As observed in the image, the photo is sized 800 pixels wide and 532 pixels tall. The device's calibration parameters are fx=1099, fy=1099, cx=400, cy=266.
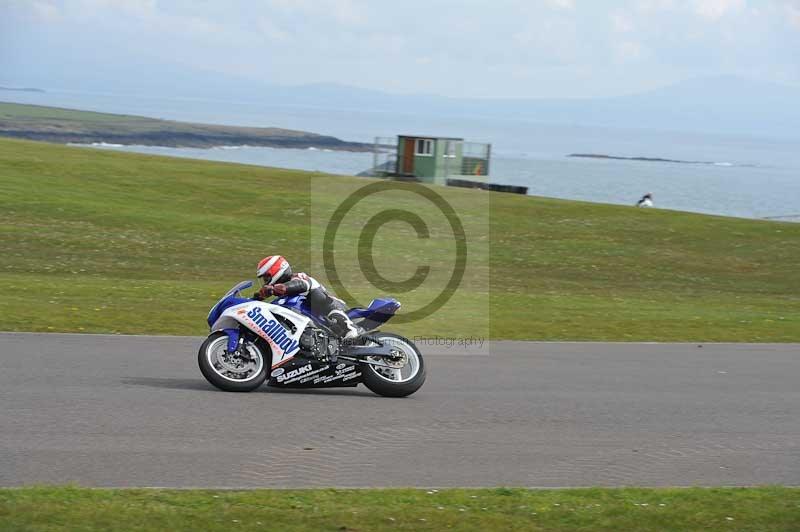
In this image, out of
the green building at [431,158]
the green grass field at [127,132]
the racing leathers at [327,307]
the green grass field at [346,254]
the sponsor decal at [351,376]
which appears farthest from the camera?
the green grass field at [127,132]

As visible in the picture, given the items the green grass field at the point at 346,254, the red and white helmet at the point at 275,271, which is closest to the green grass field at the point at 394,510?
the red and white helmet at the point at 275,271

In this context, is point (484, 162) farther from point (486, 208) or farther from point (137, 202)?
point (137, 202)

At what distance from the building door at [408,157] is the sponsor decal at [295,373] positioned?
160 feet

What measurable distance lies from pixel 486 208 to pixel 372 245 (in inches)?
419

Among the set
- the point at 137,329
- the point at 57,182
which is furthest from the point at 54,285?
the point at 57,182

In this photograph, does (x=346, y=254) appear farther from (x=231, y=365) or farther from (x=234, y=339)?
(x=234, y=339)

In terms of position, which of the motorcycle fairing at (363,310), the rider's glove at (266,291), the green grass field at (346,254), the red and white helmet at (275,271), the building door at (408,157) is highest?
the building door at (408,157)

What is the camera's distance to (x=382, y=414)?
11.1 meters

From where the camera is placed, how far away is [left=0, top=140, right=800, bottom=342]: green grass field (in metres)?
19.8

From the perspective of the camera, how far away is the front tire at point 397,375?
1210 centimetres

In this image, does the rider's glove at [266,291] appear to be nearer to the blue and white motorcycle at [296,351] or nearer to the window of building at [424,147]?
the blue and white motorcycle at [296,351]

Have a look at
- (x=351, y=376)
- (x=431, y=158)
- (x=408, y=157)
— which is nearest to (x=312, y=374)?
(x=351, y=376)

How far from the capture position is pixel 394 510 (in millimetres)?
7496

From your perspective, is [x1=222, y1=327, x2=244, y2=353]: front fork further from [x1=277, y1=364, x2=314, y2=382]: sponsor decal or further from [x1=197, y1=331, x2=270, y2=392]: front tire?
[x1=277, y1=364, x2=314, y2=382]: sponsor decal
